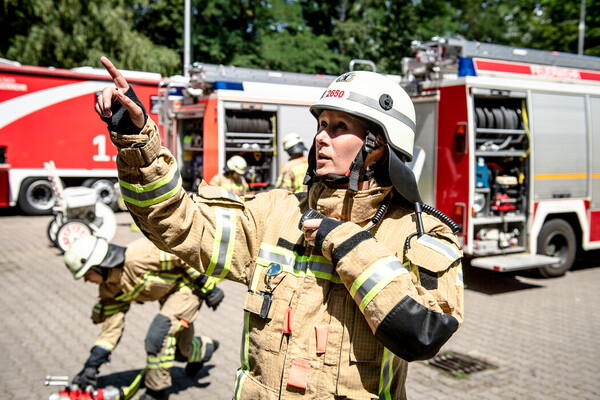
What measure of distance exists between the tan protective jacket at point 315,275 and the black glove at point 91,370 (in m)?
2.61

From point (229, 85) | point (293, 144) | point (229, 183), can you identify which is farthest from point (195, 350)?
point (229, 85)

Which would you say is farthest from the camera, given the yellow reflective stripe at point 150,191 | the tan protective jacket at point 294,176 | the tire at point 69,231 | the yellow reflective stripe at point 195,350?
the tire at point 69,231

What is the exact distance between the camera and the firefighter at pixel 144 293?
170 inches

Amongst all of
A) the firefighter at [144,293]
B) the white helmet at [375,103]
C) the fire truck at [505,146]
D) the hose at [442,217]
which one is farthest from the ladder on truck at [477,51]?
the hose at [442,217]

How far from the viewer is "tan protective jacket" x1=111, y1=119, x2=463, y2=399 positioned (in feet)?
5.98

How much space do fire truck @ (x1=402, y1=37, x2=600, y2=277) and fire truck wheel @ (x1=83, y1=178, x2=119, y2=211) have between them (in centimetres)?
945

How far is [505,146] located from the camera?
834 cm

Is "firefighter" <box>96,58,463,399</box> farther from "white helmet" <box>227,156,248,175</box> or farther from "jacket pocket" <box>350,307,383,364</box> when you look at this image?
"white helmet" <box>227,156,248,175</box>

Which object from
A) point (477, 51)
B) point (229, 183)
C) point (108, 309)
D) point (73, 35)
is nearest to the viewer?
point (108, 309)

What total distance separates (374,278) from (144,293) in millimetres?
3119

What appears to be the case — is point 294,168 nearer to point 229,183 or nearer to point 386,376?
point 229,183

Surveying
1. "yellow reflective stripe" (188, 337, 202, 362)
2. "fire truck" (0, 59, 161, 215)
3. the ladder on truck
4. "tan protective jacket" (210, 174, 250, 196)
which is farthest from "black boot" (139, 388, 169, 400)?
"fire truck" (0, 59, 161, 215)

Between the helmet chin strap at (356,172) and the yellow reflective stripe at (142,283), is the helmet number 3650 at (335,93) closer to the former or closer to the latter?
the helmet chin strap at (356,172)

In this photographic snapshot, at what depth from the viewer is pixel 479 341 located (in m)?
6.23
